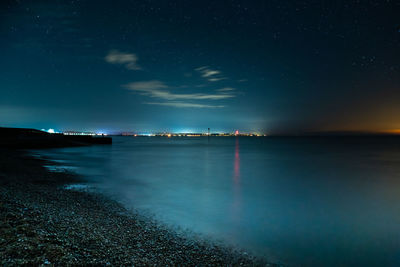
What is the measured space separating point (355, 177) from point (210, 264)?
1925 centimetres

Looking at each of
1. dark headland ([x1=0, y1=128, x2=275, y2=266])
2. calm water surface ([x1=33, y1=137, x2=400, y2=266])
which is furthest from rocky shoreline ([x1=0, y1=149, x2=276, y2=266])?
calm water surface ([x1=33, y1=137, x2=400, y2=266])

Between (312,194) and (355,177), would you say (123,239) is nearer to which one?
(312,194)

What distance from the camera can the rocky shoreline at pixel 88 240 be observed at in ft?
15.4

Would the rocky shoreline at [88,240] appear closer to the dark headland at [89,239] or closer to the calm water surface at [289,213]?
the dark headland at [89,239]

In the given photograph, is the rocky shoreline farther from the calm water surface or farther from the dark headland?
the calm water surface

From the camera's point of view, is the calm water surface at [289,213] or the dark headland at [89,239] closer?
the dark headland at [89,239]

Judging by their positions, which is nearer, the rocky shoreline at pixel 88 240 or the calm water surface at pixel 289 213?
the rocky shoreline at pixel 88 240

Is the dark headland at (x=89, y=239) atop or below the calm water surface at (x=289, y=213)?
atop

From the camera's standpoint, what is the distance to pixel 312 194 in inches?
551

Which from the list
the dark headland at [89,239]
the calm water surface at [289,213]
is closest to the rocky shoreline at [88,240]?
the dark headland at [89,239]

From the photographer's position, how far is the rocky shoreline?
15.4 feet

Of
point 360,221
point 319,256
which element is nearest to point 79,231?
point 319,256

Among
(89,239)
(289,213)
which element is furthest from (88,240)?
(289,213)

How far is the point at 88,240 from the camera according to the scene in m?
5.70
